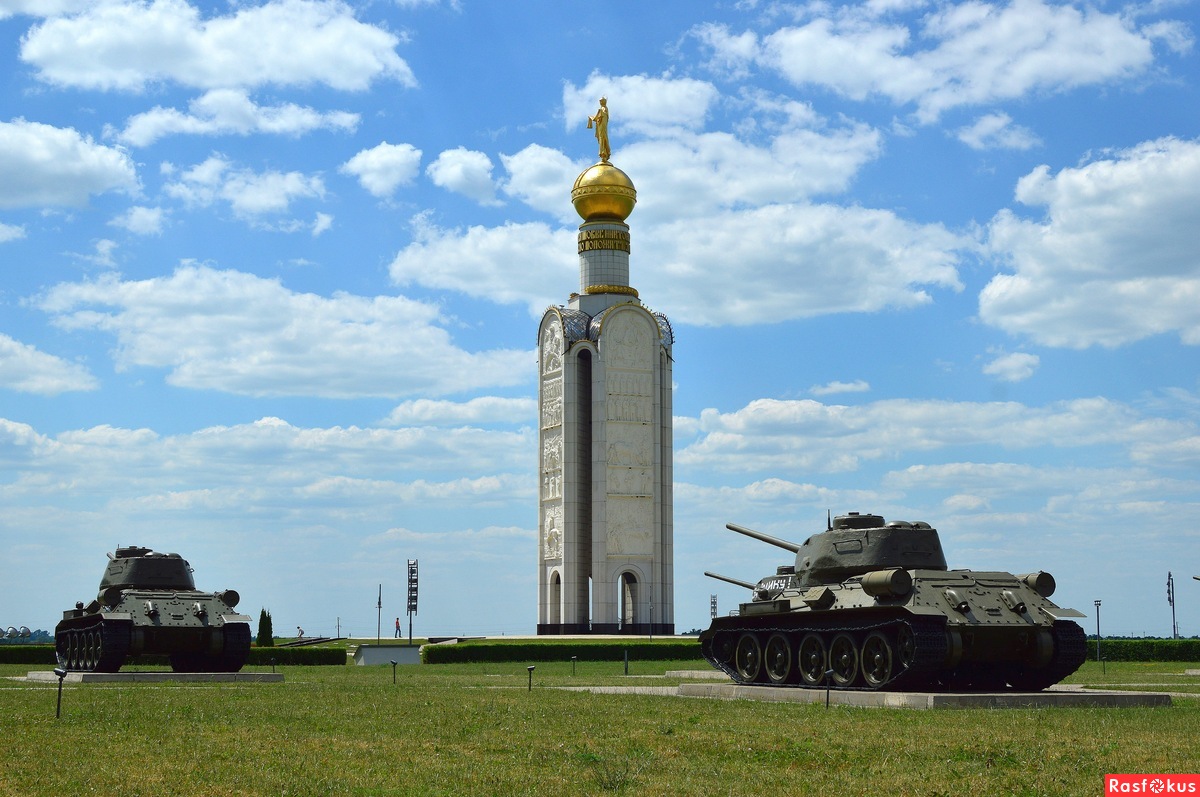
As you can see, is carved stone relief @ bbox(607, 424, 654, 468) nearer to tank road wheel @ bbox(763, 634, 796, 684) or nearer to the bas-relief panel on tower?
the bas-relief panel on tower

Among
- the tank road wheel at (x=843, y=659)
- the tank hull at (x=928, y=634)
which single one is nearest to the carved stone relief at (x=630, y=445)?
the tank hull at (x=928, y=634)

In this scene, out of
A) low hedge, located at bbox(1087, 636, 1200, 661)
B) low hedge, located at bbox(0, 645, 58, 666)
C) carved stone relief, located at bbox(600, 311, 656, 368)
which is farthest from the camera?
carved stone relief, located at bbox(600, 311, 656, 368)

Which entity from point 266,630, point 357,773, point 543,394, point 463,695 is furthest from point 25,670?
point 543,394

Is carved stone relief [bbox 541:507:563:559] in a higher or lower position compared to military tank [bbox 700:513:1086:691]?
higher

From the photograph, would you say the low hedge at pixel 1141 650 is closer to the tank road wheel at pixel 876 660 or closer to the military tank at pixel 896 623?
the military tank at pixel 896 623

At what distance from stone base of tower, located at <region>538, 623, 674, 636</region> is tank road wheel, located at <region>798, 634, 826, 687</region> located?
4292 centimetres

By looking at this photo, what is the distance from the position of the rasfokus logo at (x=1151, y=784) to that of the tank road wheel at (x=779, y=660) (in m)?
13.5

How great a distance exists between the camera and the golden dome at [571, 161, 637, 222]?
71188 mm

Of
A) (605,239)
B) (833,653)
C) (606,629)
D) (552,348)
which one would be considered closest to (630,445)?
(552,348)

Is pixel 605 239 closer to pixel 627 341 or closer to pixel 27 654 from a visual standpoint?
pixel 627 341

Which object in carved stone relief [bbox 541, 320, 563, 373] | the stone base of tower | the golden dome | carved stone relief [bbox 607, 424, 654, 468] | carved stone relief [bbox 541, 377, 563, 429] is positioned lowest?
the stone base of tower

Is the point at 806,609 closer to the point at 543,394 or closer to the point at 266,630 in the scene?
the point at 266,630

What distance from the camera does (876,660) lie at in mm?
23859

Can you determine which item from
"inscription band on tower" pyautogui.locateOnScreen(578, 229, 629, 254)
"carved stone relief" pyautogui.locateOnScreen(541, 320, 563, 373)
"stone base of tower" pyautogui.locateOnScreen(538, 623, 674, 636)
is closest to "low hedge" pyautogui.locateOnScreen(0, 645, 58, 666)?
"stone base of tower" pyautogui.locateOnScreen(538, 623, 674, 636)
